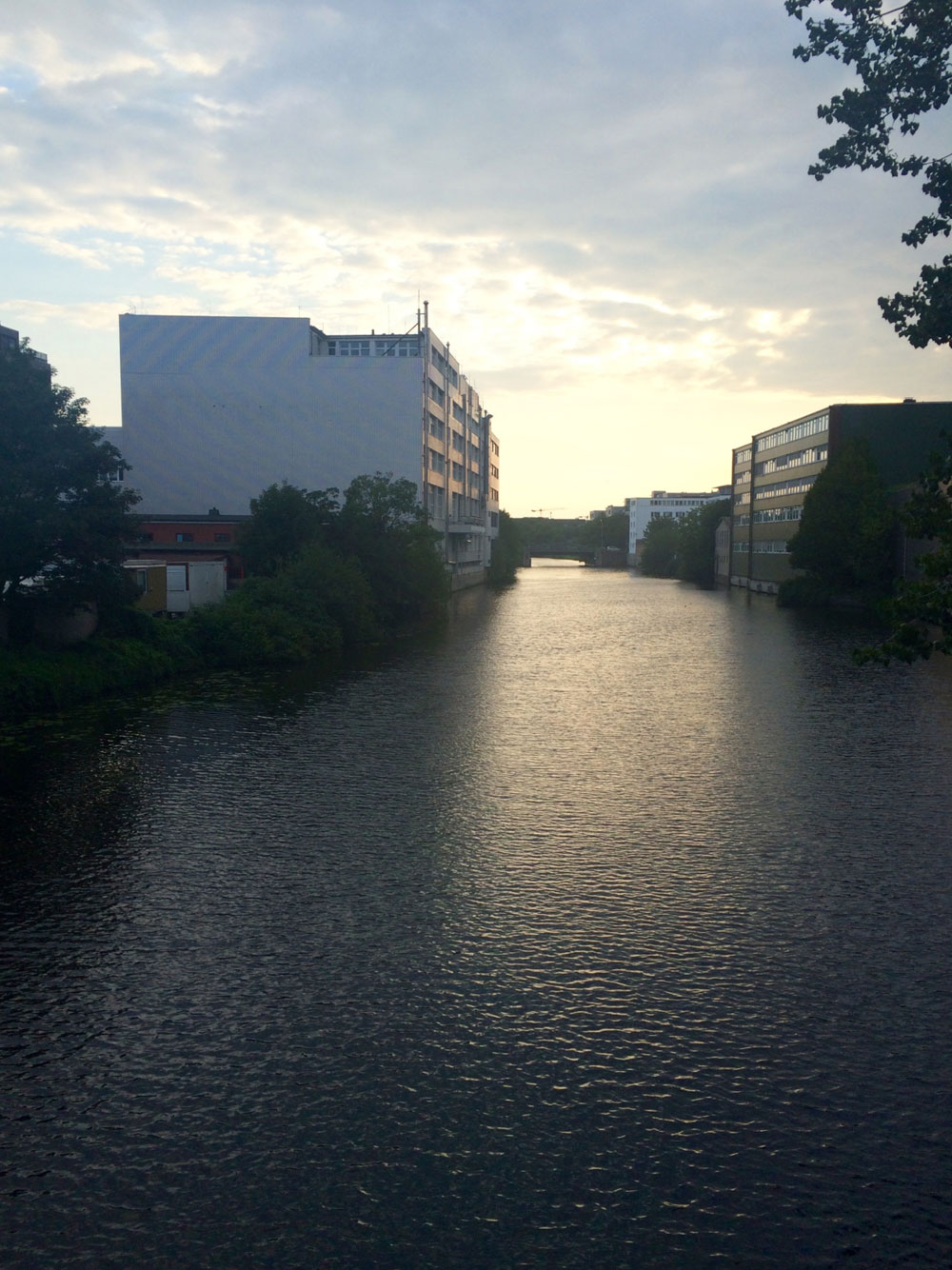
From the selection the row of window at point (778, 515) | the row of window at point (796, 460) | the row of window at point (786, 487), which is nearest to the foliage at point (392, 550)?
the row of window at point (796, 460)

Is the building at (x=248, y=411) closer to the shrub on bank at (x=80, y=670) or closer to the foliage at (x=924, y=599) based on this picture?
the shrub on bank at (x=80, y=670)

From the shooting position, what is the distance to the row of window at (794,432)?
81500mm

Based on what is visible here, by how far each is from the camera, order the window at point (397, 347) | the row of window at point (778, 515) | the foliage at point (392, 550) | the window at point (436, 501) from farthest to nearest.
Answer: the row of window at point (778, 515) → the window at point (397, 347) → the window at point (436, 501) → the foliage at point (392, 550)

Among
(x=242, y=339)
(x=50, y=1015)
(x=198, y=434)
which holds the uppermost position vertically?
(x=242, y=339)

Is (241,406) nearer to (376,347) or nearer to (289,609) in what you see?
(376,347)

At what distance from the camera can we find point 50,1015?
9312mm

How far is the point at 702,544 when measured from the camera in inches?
5197

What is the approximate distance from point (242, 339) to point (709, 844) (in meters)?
64.0

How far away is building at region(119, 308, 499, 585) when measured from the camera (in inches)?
2822

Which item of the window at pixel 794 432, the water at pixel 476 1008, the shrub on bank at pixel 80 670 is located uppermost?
the window at pixel 794 432

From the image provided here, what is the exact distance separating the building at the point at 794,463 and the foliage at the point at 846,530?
2154mm

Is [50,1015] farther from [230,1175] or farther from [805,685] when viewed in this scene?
[805,685]

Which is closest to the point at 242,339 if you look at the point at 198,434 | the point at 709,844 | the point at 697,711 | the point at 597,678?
the point at 198,434

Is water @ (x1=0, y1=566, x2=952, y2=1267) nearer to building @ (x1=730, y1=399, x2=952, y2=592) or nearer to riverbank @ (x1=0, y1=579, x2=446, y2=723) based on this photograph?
riverbank @ (x1=0, y1=579, x2=446, y2=723)
